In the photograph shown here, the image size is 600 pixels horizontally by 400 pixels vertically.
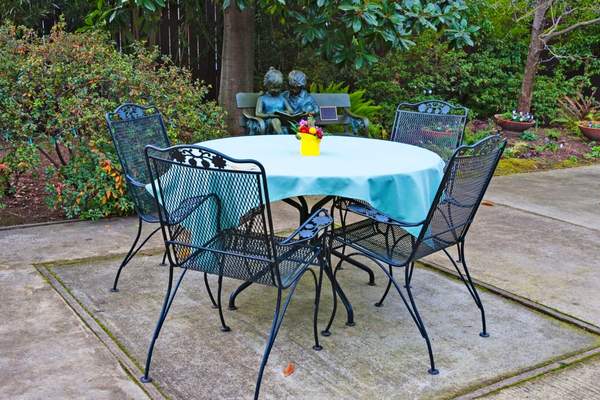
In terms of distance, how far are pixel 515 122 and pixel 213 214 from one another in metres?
8.01

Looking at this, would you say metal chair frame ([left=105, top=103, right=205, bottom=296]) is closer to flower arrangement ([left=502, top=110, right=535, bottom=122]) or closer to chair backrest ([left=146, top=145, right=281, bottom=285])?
chair backrest ([left=146, top=145, right=281, bottom=285])

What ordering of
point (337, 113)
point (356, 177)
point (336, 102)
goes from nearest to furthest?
point (356, 177) → point (336, 102) → point (337, 113)

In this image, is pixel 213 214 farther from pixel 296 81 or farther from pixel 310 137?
pixel 296 81

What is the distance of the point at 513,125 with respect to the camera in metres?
10.1

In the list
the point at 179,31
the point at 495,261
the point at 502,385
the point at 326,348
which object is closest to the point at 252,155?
the point at 326,348

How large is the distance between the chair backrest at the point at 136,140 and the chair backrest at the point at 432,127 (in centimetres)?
187

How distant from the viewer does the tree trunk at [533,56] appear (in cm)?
1027

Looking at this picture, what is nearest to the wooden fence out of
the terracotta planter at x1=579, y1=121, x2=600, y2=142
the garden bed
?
the garden bed

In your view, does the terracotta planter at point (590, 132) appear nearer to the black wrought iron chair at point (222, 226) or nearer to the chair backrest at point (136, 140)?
the chair backrest at point (136, 140)

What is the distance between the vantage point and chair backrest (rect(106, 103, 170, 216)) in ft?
12.6

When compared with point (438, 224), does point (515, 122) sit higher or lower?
lower

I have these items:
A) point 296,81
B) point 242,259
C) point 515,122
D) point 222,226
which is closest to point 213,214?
point 222,226

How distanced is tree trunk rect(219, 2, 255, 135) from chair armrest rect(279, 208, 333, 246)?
15.2ft

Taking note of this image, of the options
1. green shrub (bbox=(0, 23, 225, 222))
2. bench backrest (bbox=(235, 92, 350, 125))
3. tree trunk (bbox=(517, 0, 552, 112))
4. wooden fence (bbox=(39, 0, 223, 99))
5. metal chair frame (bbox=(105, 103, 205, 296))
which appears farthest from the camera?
tree trunk (bbox=(517, 0, 552, 112))
